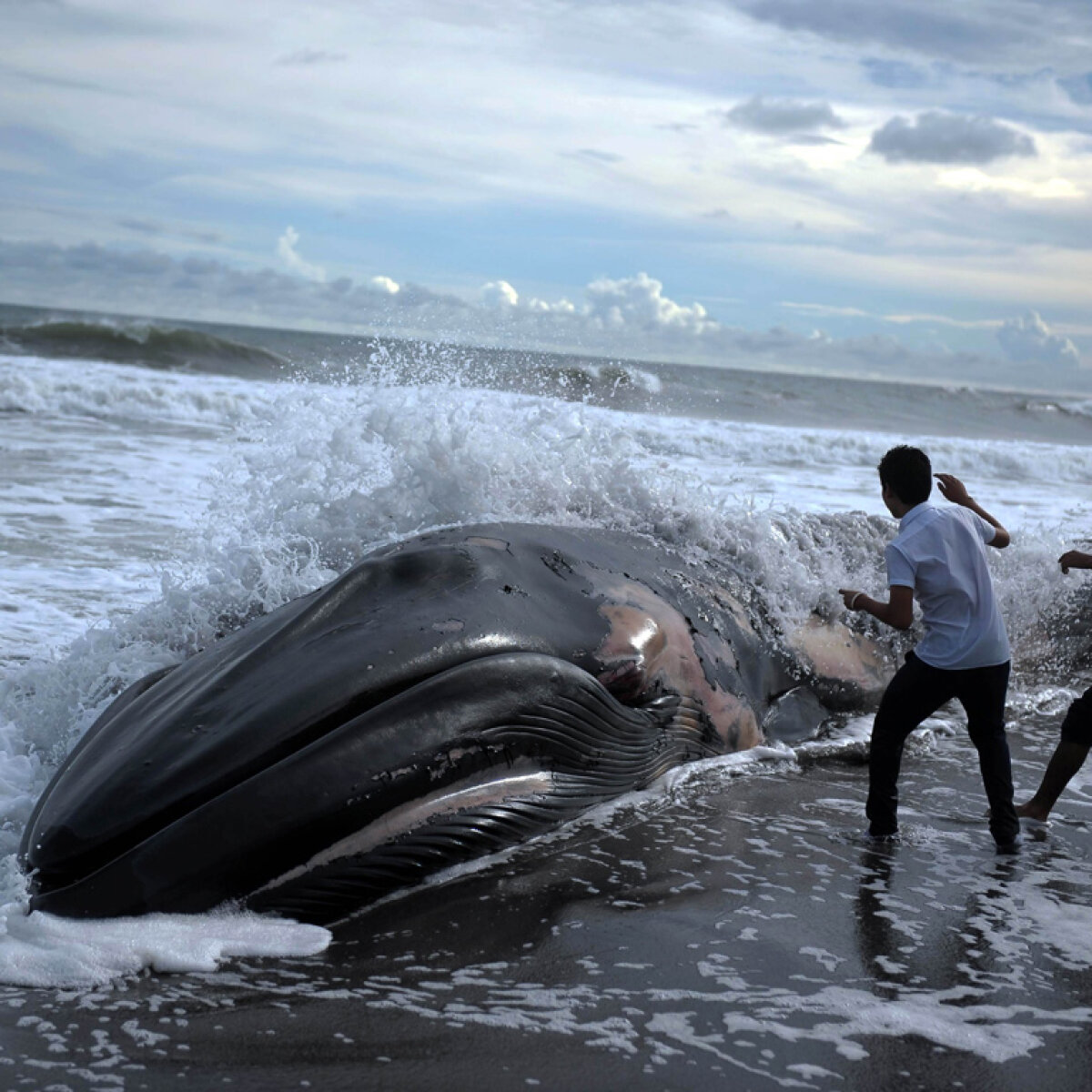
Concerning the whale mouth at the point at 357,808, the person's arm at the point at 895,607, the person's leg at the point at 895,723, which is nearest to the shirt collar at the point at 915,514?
the person's arm at the point at 895,607

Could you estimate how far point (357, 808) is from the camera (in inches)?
149

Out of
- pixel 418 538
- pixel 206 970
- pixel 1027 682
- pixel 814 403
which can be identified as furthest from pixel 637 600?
pixel 814 403

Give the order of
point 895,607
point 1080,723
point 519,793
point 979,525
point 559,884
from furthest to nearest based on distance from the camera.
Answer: point 1080,723 < point 979,525 < point 895,607 < point 519,793 < point 559,884

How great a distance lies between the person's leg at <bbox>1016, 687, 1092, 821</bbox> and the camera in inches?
210

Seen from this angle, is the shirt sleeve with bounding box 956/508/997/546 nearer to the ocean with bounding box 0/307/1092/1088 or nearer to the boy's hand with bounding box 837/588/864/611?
the boy's hand with bounding box 837/588/864/611

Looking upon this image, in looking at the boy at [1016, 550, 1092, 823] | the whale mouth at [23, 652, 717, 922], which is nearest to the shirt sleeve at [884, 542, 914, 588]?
the boy at [1016, 550, 1092, 823]

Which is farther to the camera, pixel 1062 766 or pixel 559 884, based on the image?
pixel 1062 766

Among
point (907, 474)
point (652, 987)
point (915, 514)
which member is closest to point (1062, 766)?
point (915, 514)

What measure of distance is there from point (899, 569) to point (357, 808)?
93.6 inches

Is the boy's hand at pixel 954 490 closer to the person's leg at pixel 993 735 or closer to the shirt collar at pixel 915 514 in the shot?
the shirt collar at pixel 915 514

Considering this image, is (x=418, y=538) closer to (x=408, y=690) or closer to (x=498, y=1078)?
(x=408, y=690)

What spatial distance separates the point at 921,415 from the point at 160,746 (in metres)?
45.8

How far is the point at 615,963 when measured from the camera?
3.64 m

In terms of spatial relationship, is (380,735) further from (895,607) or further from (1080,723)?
(1080,723)
